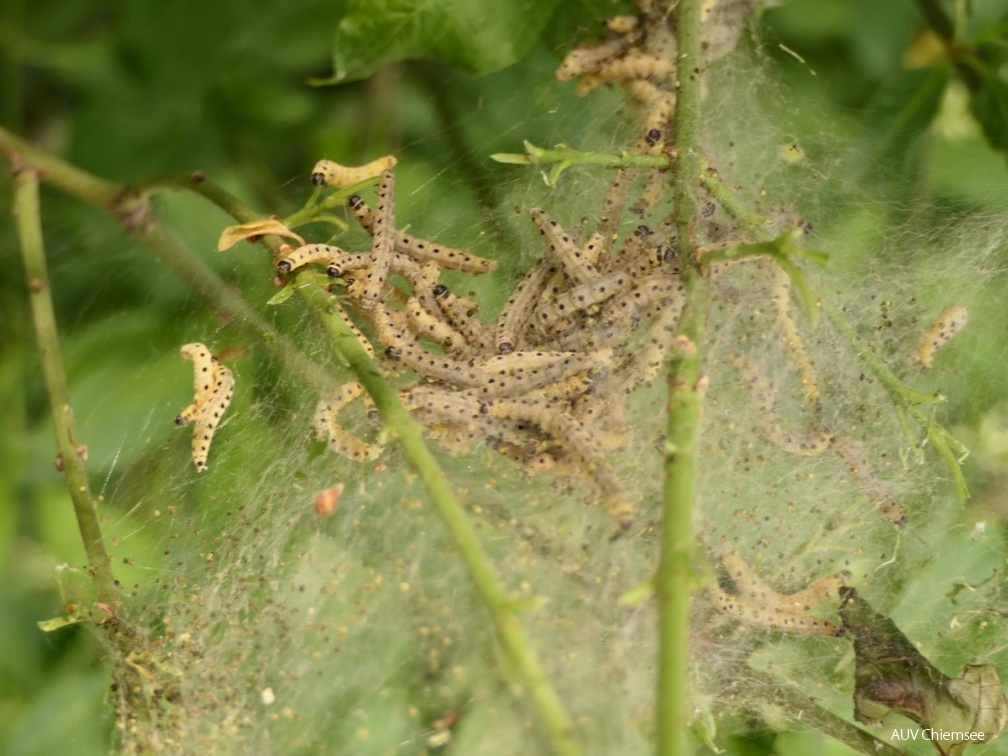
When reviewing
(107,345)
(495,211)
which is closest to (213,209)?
(107,345)

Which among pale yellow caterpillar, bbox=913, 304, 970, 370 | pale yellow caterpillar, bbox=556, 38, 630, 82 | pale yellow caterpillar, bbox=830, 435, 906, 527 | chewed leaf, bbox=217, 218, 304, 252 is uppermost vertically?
pale yellow caterpillar, bbox=556, 38, 630, 82

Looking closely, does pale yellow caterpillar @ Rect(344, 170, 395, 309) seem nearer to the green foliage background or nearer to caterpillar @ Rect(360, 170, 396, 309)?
caterpillar @ Rect(360, 170, 396, 309)

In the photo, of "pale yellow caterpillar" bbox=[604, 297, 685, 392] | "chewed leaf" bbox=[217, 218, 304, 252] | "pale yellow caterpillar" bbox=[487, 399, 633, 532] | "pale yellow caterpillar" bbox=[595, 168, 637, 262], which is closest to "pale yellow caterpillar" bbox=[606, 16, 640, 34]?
"pale yellow caterpillar" bbox=[595, 168, 637, 262]

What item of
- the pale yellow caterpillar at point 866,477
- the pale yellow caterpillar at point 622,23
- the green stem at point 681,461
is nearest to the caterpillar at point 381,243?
the green stem at point 681,461

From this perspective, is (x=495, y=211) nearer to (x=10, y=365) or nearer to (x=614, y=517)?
(x=614, y=517)

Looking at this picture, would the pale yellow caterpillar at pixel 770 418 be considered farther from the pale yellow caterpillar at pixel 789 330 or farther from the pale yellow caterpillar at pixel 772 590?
the pale yellow caterpillar at pixel 772 590

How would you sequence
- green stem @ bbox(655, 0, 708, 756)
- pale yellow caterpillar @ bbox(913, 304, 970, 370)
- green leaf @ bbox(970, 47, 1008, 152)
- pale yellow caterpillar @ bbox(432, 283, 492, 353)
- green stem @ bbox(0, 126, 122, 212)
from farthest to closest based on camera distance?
green leaf @ bbox(970, 47, 1008, 152) → green stem @ bbox(0, 126, 122, 212) → pale yellow caterpillar @ bbox(913, 304, 970, 370) → pale yellow caterpillar @ bbox(432, 283, 492, 353) → green stem @ bbox(655, 0, 708, 756)
